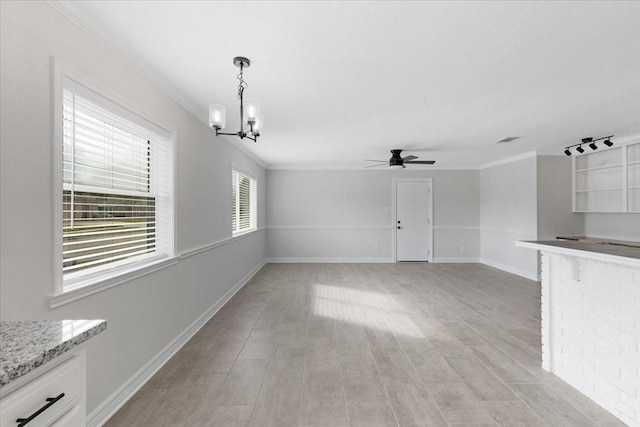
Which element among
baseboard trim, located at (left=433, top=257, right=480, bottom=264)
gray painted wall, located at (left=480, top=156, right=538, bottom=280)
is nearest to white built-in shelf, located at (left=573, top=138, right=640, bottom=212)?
gray painted wall, located at (left=480, top=156, right=538, bottom=280)

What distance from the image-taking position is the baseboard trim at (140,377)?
187cm

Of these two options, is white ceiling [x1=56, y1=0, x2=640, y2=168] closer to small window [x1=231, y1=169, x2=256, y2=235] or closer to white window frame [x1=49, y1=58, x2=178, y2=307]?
white window frame [x1=49, y1=58, x2=178, y2=307]

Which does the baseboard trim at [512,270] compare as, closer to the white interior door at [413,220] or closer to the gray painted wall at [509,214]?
the gray painted wall at [509,214]

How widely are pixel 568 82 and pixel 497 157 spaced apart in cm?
395

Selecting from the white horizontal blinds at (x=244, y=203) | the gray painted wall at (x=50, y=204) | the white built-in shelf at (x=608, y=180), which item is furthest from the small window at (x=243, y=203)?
the white built-in shelf at (x=608, y=180)

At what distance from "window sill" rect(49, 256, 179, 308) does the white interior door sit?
5.95 meters

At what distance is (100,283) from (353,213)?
6.12 metres

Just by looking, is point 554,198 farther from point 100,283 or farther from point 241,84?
point 100,283

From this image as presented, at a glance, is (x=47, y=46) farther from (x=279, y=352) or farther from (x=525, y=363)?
(x=525, y=363)

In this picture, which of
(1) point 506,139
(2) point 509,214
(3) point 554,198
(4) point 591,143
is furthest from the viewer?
(2) point 509,214

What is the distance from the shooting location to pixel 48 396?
81cm

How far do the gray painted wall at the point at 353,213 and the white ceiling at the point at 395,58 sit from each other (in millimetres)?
3562

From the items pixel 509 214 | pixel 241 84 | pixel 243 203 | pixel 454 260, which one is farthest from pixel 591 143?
Answer: pixel 243 203

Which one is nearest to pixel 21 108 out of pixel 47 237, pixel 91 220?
pixel 47 237
